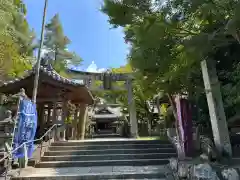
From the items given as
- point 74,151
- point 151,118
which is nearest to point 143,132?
point 151,118

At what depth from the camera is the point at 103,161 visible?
6.80 m

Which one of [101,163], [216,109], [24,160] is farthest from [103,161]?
[216,109]

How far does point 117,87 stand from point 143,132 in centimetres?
981

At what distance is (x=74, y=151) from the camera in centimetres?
753

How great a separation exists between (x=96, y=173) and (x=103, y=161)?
3.76ft

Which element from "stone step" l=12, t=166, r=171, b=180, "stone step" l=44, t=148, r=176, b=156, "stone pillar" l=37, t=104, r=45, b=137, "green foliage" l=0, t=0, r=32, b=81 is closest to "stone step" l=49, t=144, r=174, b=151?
"stone step" l=44, t=148, r=176, b=156

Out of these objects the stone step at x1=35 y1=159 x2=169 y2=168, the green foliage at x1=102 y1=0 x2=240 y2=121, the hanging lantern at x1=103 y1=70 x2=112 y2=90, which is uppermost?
the hanging lantern at x1=103 y1=70 x2=112 y2=90

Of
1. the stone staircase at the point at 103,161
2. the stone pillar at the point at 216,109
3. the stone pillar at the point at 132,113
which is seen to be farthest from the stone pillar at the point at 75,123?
the stone pillar at the point at 216,109

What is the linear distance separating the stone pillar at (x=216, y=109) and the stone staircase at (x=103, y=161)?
1568 mm

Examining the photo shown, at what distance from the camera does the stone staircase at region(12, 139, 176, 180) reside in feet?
18.1

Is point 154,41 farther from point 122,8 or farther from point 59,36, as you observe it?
point 59,36

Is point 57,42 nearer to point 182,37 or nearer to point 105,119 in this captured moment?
point 105,119

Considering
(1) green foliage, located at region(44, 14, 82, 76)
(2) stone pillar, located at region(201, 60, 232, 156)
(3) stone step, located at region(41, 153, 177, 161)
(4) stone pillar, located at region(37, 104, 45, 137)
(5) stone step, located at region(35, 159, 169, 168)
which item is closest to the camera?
(2) stone pillar, located at region(201, 60, 232, 156)

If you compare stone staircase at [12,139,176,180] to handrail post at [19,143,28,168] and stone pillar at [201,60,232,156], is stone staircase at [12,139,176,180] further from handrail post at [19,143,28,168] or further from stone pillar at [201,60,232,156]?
stone pillar at [201,60,232,156]
